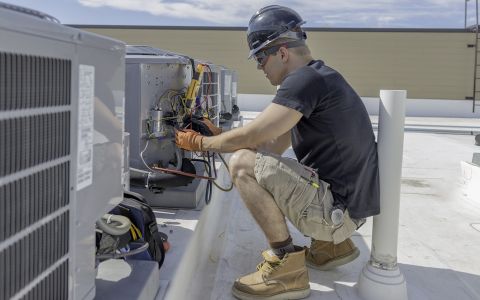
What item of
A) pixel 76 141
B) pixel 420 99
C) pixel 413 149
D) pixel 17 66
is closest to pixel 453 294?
pixel 76 141

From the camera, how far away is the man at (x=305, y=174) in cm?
188

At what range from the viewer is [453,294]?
6.68 ft

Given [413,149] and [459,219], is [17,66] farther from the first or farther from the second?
[413,149]

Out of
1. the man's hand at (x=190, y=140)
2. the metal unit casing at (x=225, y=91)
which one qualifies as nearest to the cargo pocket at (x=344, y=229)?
the man's hand at (x=190, y=140)

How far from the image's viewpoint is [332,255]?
220 centimetres

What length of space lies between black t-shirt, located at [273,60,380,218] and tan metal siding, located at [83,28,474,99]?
1459 centimetres

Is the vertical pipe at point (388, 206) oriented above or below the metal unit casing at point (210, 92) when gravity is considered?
below

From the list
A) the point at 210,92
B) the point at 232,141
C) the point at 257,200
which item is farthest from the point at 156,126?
the point at 210,92

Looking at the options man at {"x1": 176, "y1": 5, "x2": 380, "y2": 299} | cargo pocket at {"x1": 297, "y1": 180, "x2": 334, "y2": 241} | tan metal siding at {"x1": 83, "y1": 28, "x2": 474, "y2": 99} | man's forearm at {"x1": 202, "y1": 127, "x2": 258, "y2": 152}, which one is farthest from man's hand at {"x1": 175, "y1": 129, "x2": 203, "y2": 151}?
tan metal siding at {"x1": 83, "y1": 28, "x2": 474, "y2": 99}

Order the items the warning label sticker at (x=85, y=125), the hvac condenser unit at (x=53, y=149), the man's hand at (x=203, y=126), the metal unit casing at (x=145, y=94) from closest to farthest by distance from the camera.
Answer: the hvac condenser unit at (x=53, y=149) → the warning label sticker at (x=85, y=125) → the metal unit casing at (x=145, y=94) → the man's hand at (x=203, y=126)

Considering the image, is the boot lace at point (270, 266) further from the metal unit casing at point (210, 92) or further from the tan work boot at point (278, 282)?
the metal unit casing at point (210, 92)

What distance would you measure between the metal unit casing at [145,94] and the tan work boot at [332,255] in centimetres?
103

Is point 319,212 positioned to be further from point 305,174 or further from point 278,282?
point 278,282

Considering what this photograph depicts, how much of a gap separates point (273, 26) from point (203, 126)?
0.75m
